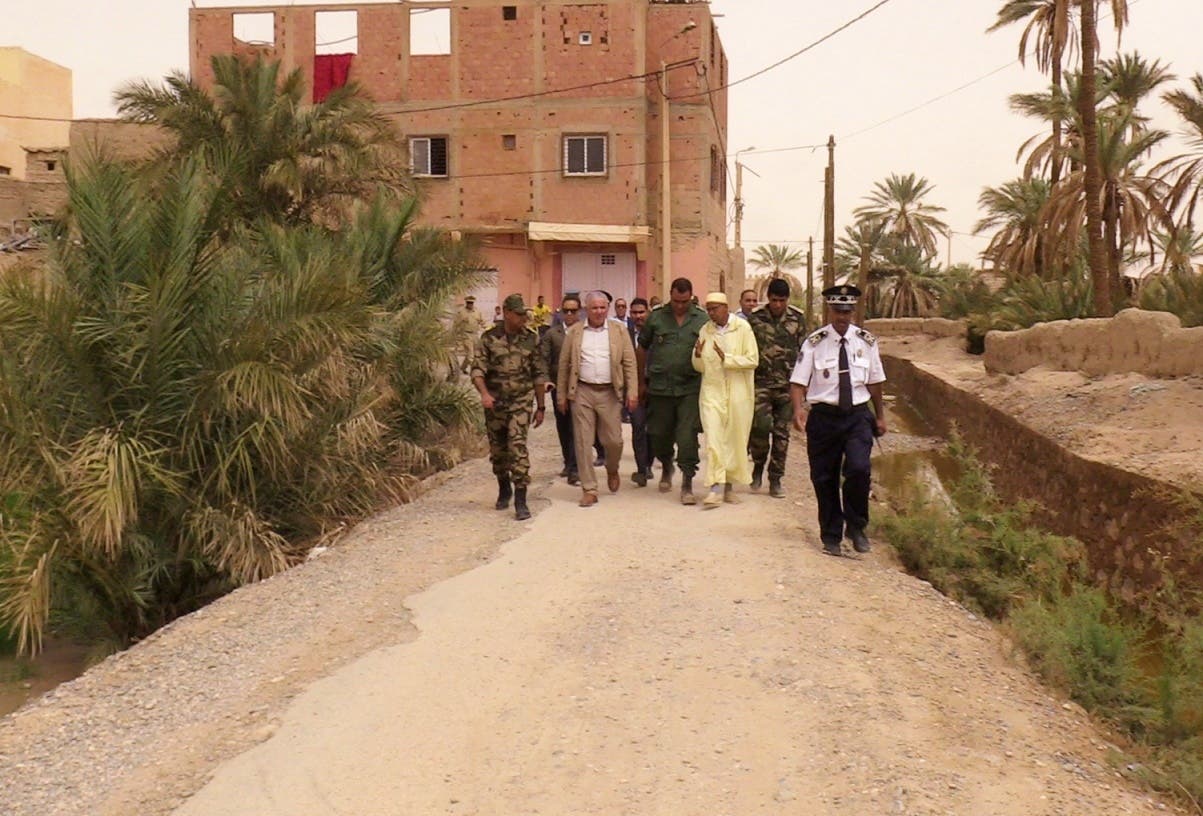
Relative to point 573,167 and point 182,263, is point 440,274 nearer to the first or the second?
point 182,263

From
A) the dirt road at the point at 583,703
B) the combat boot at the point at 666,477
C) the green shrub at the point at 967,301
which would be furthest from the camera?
the green shrub at the point at 967,301

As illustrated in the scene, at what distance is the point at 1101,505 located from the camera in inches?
459

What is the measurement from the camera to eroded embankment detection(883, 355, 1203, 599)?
991cm

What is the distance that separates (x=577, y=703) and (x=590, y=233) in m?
26.3

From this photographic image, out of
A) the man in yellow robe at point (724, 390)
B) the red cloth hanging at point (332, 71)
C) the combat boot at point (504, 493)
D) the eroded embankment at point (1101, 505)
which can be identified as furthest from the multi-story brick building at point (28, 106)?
the man in yellow robe at point (724, 390)

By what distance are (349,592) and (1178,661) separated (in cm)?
479

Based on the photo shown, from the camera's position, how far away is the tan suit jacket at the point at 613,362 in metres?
9.35

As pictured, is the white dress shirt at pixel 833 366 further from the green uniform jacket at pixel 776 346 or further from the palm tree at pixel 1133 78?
the palm tree at pixel 1133 78

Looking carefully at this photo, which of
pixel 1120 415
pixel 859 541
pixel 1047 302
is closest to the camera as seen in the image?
pixel 859 541

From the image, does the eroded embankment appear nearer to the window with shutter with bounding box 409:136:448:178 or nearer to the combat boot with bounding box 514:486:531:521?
the combat boot with bounding box 514:486:531:521

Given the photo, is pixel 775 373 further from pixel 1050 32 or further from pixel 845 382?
pixel 1050 32

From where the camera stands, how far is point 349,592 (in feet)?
24.6

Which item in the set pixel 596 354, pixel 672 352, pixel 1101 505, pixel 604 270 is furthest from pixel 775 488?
pixel 604 270

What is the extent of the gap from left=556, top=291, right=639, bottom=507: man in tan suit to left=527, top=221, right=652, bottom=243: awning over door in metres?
21.5
